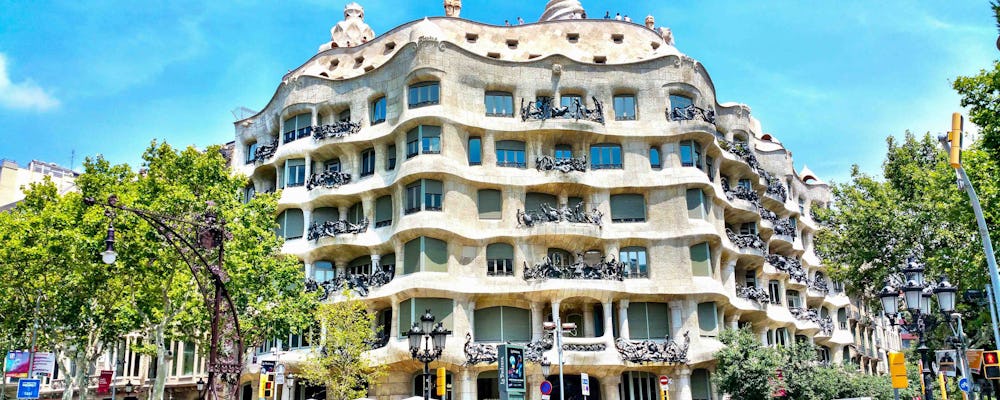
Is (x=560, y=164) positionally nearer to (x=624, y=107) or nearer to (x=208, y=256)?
(x=624, y=107)

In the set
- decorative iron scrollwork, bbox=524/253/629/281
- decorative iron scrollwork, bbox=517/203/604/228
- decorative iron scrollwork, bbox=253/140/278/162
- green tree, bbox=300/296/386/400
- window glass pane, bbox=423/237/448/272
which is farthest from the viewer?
decorative iron scrollwork, bbox=253/140/278/162

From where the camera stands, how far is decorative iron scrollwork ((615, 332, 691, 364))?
1564 inches

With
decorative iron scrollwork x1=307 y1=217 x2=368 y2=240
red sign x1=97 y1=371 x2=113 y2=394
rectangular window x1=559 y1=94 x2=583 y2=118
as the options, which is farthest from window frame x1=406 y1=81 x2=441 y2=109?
red sign x1=97 y1=371 x2=113 y2=394

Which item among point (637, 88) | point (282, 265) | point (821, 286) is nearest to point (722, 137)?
point (637, 88)

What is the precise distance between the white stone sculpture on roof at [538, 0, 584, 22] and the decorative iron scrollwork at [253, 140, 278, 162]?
1804cm

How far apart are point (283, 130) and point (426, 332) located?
21.7 meters

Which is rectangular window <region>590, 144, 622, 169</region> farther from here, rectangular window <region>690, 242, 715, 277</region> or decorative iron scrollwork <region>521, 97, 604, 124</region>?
rectangular window <region>690, 242, 715, 277</region>

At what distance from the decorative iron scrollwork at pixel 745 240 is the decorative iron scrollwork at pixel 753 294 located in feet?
7.17

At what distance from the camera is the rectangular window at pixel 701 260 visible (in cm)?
4162

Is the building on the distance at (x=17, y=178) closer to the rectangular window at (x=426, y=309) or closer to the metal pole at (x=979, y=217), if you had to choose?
the rectangular window at (x=426, y=309)

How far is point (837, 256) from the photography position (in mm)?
47688

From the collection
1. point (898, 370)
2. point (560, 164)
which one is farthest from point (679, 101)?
point (898, 370)

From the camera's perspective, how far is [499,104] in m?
43.2

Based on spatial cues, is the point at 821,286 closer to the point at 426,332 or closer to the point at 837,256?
the point at 837,256
